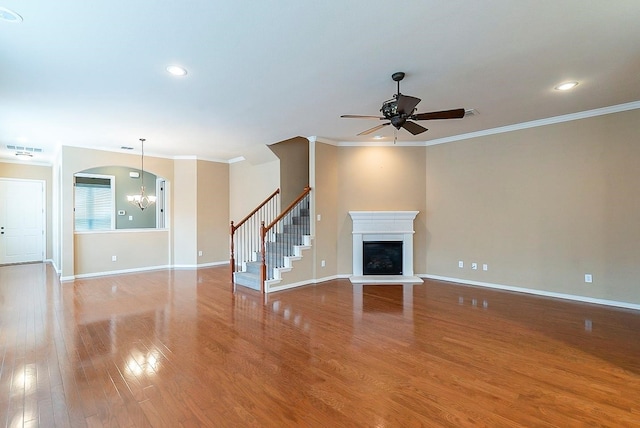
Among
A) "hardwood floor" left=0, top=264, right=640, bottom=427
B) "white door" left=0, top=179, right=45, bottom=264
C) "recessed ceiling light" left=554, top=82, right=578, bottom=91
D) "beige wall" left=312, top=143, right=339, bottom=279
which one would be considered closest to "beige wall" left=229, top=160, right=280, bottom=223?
"beige wall" left=312, top=143, right=339, bottom=279

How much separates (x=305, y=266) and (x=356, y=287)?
1.08 m

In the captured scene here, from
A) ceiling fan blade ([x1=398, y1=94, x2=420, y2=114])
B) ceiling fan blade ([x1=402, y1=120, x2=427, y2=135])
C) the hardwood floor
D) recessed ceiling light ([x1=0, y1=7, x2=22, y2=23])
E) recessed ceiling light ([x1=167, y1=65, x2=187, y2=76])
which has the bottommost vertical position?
the hardwood floor

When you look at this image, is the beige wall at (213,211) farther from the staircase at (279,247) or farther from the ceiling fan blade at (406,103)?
the ceiling fan blade at (406,103)

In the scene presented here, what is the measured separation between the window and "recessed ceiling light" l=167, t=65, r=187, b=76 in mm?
7408

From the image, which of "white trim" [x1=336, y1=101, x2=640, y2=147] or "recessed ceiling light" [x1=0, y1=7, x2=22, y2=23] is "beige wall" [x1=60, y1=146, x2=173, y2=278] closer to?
"recessed ceiling light" [x1=0, y1=7, x2=22, y2=23]

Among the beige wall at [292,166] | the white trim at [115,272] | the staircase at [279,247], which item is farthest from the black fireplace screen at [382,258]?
the white trim at [115,272]

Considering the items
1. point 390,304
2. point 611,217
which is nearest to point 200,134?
point 390,304

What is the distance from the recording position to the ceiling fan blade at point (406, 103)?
2924 mm

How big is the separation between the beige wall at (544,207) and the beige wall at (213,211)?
17.7 ft

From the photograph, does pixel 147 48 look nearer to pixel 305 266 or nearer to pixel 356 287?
pixel 305 266

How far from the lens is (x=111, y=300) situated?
480cm

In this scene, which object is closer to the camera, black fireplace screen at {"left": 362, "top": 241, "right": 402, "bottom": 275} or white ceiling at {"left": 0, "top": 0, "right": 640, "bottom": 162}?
white ceiling at {"left": 0, "top": 0, "right": 640, "bottom": 162}

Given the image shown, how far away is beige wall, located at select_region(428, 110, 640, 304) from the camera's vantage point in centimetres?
437

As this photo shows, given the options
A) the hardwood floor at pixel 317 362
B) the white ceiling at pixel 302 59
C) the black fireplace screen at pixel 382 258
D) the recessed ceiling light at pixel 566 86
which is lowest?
the hardwood floor at pixel 317 362
